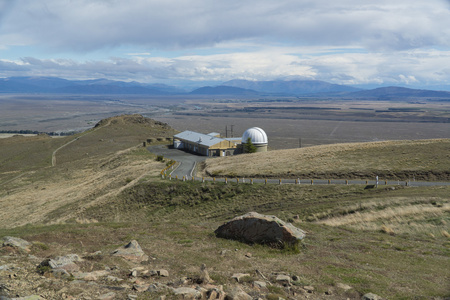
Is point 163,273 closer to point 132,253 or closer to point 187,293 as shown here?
point 187,293

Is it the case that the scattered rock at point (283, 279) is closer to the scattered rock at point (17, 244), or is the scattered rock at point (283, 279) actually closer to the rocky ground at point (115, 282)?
the rocky ground at point (115, 282)

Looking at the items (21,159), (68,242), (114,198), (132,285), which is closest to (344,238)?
(132,285)

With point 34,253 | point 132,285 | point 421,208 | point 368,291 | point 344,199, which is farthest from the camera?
point 344,199

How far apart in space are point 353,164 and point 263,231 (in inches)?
1231

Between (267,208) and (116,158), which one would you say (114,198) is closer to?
(267,208)

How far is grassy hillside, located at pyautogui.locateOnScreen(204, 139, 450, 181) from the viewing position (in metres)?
40.5

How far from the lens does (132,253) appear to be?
1548 cm

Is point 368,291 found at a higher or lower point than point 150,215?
higher

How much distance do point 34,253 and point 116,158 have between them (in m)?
56.7

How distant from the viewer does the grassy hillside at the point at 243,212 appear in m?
13.5

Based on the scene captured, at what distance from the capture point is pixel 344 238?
2058 centimetres

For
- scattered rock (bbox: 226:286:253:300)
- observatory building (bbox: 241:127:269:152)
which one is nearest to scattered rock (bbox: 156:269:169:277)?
scattered rock (bbox: 226:286:253:300)

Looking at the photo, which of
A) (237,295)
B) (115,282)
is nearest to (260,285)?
(237,295)

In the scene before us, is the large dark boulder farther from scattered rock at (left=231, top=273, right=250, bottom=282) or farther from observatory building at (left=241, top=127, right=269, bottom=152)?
observatory building at (left=241, top=127, right=269, bottom=152)
